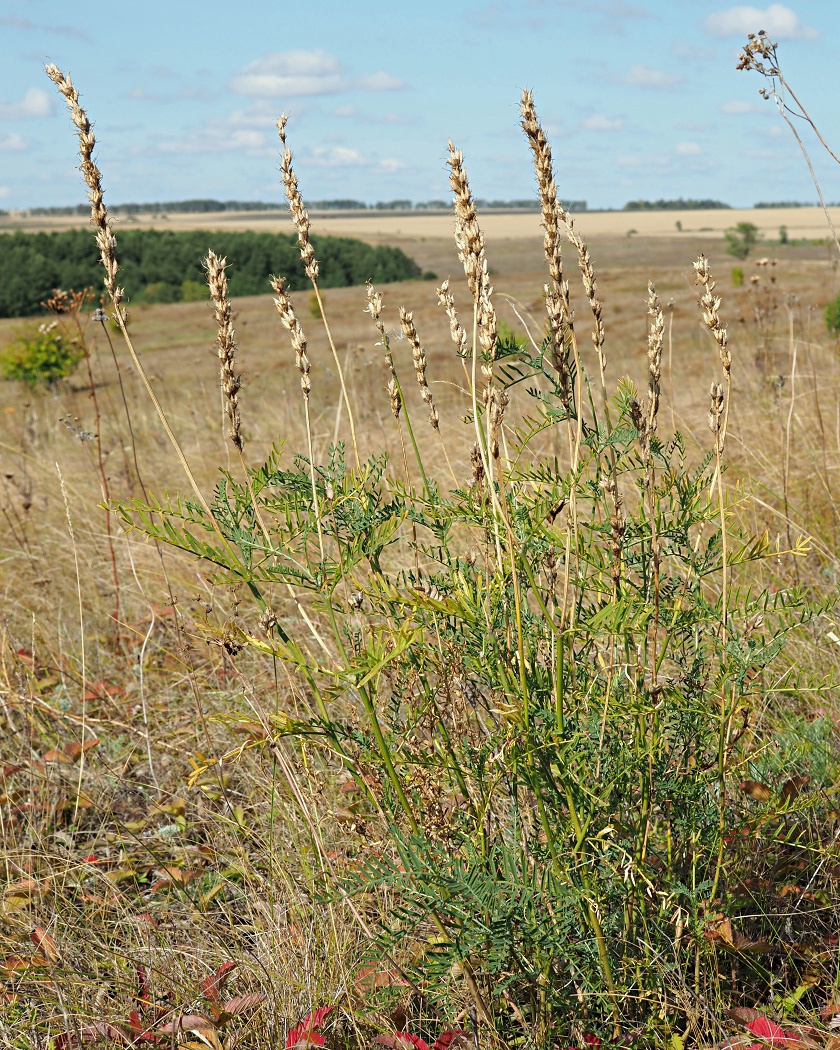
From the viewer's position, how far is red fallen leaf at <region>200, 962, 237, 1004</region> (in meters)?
1.75

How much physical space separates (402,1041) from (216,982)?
44 centimetres

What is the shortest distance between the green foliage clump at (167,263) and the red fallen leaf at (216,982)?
50.7m

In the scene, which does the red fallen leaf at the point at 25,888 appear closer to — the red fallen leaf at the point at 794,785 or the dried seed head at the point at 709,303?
the red fallen leaf at the point at 794,785

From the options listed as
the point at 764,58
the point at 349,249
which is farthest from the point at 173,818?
the point at 349,249

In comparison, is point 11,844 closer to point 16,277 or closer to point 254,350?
point 254,350

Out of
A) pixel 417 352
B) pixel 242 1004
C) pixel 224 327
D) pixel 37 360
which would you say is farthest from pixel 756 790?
pixel 37 360

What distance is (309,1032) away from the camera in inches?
62.3

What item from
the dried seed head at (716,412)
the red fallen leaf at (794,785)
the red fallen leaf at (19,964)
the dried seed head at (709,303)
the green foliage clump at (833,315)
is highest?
the green foliage clump at (833,315)

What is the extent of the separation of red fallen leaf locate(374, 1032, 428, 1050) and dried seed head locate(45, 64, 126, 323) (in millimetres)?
1273

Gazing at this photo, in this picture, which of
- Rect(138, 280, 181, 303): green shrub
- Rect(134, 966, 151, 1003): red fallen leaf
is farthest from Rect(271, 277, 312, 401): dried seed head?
Rect(138, 280, 181, 303): green shrub

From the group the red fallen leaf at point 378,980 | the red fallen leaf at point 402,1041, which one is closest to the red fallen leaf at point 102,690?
the red fallen leaf at point 378,980

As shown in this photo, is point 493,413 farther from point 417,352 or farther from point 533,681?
point 533,681

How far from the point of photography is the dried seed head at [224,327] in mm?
1251

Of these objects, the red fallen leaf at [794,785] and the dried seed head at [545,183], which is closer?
the dried seed head at [545,183]
